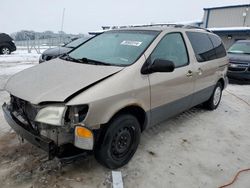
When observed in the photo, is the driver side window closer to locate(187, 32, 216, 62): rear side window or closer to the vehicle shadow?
locate(187, 32, 216, 62): rear side window

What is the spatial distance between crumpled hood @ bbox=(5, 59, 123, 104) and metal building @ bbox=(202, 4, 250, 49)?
799 inches

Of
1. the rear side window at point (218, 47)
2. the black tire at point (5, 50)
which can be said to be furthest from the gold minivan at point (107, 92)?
the black tire at point (5, 50)

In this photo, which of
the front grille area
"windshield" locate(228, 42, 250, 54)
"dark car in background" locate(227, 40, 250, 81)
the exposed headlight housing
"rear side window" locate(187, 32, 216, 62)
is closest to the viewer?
the exposed headlight housing

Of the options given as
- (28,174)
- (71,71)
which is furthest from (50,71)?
(28,174)

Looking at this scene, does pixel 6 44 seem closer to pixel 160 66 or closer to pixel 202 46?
pixel 202 46

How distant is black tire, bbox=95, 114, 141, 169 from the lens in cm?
277

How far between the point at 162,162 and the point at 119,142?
28.9 inches

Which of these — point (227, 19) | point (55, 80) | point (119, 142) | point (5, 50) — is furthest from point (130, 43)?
point (227, 19)

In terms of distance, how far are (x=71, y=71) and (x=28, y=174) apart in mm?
1312

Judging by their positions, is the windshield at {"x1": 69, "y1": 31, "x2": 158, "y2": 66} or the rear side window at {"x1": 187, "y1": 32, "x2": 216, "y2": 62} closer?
the windshield at {"x1": 69, "y1": 31, "x2": 158, "y2": 66}

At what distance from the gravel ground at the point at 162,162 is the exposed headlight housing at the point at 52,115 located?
770 mm

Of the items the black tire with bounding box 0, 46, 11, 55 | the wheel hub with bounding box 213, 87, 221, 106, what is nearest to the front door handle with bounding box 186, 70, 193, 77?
the wheel hub with bounding box 213, 87, 221, 106

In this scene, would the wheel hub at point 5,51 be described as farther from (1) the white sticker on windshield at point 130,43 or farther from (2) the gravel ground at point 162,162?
(1) the white sticker on windshield at point 130,43

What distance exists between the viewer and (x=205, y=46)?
4707 mm
